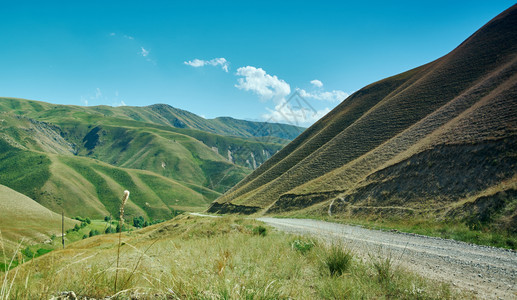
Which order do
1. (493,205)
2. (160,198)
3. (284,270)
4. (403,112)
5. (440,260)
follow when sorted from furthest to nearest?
(160,198), (403,112), (493,205), (440,260), (284,270)

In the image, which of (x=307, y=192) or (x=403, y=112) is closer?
(x=307, y=192)

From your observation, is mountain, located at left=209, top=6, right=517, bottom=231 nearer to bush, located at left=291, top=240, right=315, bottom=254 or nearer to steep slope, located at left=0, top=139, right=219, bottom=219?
bush, located at left=291, top=240, right=315, bottom=254

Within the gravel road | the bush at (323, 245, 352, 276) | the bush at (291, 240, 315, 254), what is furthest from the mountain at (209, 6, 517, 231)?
the bush at (323, 245, 352, 276)

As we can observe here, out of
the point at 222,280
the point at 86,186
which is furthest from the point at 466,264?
the point at 86,186

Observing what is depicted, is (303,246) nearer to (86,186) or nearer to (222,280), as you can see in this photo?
(222,280)

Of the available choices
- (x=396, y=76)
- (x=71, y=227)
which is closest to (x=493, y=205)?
(x=396, y=76)

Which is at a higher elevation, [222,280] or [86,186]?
[222,280]

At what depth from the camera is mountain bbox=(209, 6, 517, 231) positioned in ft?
66.3

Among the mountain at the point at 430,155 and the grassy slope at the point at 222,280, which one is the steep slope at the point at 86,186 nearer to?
the mountain at the point at 430,155

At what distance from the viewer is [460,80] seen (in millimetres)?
53719

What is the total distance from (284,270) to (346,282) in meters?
1.43

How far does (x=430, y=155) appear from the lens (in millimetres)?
27281

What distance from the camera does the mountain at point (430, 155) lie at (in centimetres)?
2022

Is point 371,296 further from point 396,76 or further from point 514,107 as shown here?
point 396,76
